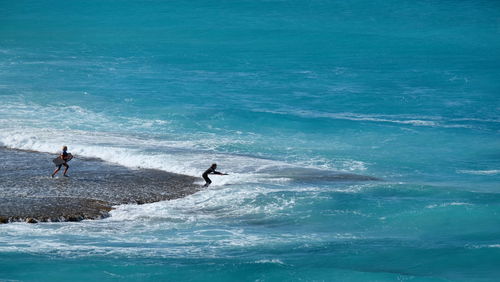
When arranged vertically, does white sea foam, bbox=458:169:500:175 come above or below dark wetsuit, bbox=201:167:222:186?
above

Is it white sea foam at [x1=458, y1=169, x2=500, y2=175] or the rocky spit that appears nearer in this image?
the rocky spit

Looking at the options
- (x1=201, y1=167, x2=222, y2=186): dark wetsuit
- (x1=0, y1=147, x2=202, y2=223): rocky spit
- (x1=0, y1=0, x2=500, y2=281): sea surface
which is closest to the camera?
(x1=0, y1=0, x2=500, y2=281): sea surface

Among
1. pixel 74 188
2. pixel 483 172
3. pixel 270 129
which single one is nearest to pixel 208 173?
pixel 74 188

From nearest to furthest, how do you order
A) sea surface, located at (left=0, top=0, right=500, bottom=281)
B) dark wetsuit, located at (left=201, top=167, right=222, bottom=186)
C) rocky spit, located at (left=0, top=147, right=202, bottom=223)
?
sea surface, located at (left=0, top=0, right=500, bottom=281) < rocky spit, located at (left=0, top=147, right=202, bottom=223) < dark wetsuit, located at (left=201, top=167, right=222, bottom=186)

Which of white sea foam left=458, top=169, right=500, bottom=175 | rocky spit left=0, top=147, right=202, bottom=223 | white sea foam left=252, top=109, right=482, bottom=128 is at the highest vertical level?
white sea foam left=252, top=109, right=482, bottom=128

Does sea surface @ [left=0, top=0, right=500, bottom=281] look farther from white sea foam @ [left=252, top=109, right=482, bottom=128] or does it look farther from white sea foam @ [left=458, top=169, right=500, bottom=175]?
white sea foam @ [left=252, top=109, right=482, bottom=128]

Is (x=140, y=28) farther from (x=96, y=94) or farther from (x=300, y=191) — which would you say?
(x=300, y=191)

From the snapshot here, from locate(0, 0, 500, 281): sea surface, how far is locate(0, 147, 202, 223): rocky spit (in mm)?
631

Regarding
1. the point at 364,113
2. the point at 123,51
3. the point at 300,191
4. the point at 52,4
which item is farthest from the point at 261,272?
the point at 52,4

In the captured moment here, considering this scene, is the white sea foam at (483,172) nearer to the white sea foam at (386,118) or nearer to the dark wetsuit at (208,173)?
the white sea foam at (386,118)

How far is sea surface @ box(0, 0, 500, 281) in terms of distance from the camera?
17.4m

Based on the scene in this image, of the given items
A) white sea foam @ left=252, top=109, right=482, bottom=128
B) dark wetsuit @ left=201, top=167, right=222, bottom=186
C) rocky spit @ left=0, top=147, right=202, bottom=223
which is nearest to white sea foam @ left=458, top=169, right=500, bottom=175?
white sea foam @ left=252, top=109, right=482, bottom=128

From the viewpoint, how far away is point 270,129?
108 feet

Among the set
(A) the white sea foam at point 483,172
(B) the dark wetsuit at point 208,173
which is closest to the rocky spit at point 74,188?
(B) the dark wetsuit at point 208,173
